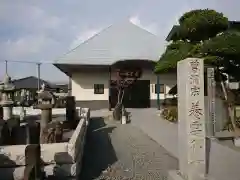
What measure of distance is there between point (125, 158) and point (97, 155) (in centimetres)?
91

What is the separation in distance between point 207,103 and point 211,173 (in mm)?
4483

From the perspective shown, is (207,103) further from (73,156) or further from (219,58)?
(73,156)

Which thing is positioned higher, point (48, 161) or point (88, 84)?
point (88, 84)

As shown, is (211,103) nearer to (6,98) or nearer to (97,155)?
(97,155)

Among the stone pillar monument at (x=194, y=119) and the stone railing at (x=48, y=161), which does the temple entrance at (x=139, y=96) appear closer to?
the stone railing at (x=48, y=161)

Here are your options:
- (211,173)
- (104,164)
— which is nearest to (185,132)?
(211,173)

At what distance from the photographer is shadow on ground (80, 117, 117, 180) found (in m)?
7.39

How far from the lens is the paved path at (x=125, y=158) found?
7199 mm

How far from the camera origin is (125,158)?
8.86m

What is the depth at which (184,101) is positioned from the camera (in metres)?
5.63

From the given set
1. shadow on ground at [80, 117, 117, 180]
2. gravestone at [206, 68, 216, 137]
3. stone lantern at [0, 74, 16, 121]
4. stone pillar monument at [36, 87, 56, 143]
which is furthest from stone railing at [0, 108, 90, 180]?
stone lantern at [0, 74, 16, 121]

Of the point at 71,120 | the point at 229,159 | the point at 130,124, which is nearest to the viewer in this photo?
the point at 229,159

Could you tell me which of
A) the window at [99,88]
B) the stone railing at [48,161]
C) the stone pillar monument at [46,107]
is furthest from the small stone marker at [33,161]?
the window at [99,88]

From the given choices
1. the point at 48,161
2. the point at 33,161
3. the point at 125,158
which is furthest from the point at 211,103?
the point at 33,161
